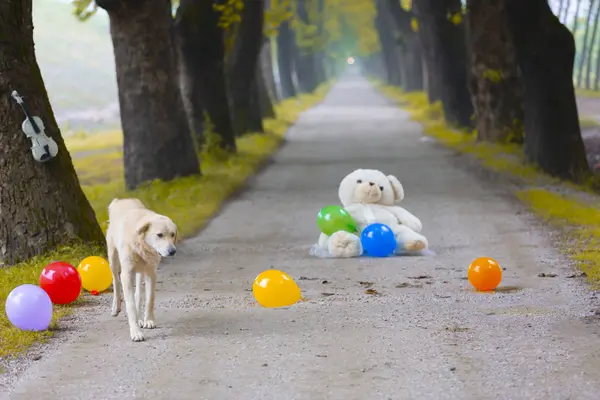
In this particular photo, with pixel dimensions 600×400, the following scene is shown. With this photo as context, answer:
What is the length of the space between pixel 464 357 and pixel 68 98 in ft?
90.6

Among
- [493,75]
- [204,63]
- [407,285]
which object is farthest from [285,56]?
[407,285]

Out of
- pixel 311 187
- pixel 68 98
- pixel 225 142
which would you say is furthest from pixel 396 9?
pixel 311 187

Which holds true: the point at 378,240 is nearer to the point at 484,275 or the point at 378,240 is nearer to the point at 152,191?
the point at 484,275

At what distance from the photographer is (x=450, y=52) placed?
30.4m

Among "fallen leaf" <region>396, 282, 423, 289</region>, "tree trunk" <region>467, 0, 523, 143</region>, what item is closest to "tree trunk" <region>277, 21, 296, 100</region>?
"tree trunk" <region>467, 0, 523, 143</region>

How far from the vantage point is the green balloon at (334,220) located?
1107cm

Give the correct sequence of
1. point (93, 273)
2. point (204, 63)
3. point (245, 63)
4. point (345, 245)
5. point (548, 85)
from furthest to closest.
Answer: point (245, 63)
point (204, 63)
point (548, 85)
point (345, 245)
point (93, 273)

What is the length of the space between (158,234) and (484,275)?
9.67 ft

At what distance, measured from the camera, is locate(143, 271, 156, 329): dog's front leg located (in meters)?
7.75

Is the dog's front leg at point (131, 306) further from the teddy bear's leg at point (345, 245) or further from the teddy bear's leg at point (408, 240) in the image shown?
the teddy bear's leg at point (408, 240)

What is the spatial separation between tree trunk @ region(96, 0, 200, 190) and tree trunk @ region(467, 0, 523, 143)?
8.95 meters

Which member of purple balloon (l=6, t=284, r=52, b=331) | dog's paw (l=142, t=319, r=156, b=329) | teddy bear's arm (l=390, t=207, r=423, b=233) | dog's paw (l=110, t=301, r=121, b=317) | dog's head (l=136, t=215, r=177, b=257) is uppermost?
dog's head (l=136, t=215, r=177, b=257)

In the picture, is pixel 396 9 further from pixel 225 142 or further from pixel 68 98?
pixel 225 142

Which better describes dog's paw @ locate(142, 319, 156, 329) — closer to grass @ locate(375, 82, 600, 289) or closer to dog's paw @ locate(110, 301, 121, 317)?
dog's paw @ locate(110, 301, 121, 317)
